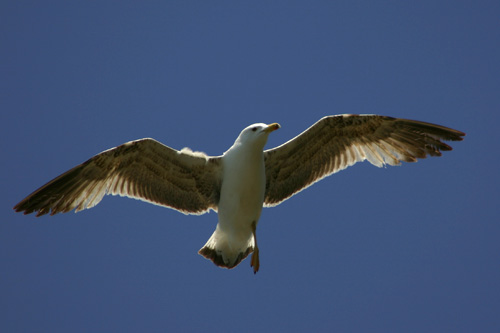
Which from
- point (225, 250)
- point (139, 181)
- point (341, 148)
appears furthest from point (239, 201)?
point (341, 148)

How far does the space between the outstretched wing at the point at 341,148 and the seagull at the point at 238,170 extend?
1 cm

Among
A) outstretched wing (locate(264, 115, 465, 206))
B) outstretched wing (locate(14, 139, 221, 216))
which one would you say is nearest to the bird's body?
outstretched wing (locate(14, 139, 221, 216))

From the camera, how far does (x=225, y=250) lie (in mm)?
8156

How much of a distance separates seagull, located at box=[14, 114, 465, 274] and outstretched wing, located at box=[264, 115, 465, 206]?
0.05ft

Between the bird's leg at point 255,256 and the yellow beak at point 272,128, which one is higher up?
the yellow beak at point 272,128

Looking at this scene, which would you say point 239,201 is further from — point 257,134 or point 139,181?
point 139,181

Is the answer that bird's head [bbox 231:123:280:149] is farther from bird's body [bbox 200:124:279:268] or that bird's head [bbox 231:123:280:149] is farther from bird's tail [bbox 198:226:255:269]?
bird's tail [bbox 198:226:255:269]

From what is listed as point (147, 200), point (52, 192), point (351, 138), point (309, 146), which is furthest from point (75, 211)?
point (351, 138)

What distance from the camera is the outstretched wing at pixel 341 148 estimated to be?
8.31 metres

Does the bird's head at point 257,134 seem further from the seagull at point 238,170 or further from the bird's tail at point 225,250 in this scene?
the bird's tail at point 225,250

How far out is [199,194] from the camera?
27.6 feet

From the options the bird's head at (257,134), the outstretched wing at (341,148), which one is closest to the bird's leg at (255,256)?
the outstretched wing at (341,148)

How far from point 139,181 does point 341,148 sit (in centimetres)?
286

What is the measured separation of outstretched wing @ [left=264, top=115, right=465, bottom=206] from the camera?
27.3 ft
